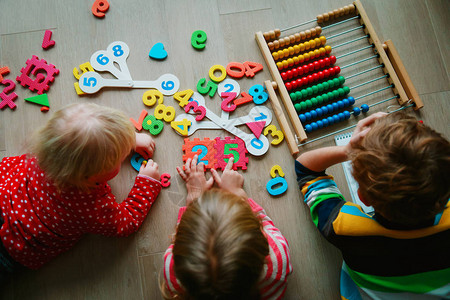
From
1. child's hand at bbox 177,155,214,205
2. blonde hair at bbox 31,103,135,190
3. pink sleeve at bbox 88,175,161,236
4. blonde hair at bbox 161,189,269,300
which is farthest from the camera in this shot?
child's hand at bbox 177,155,214,205

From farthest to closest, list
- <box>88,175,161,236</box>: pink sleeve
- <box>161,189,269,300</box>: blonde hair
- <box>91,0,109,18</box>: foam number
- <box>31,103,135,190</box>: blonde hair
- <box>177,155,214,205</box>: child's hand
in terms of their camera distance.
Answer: <box>91,0,109,18</box>: foam number
<box>177,155,214,205</box>: child's hand
<box>88,175,161,236</box>: pink sleeve
<box>31,103,135,190</box>: blonde hair
<box>161,189,269,300</box>: blonde hair

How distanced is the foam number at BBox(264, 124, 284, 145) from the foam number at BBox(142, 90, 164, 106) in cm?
36

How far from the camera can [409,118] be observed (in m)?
0.68

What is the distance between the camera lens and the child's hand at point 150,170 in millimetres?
998

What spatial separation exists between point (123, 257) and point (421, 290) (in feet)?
2.65

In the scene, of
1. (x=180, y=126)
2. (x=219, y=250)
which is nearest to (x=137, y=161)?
(x=180, y=126)

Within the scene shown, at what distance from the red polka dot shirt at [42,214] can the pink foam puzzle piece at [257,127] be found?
0.47m

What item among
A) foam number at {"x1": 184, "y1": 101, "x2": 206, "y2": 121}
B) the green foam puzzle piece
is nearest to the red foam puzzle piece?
the green foam puzzle piece

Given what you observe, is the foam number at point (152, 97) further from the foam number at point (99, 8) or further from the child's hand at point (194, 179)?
the foam number at point (99, 8)

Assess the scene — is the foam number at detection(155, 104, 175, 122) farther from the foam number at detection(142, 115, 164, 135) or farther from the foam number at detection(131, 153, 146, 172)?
the foam number at detection(131, 153, 146, 172)

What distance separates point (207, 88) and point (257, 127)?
0.21 m

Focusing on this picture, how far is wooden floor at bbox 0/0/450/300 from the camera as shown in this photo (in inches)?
38.3

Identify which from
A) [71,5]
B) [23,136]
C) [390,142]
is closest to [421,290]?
[390,142]

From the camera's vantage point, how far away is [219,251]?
603 millimetres
